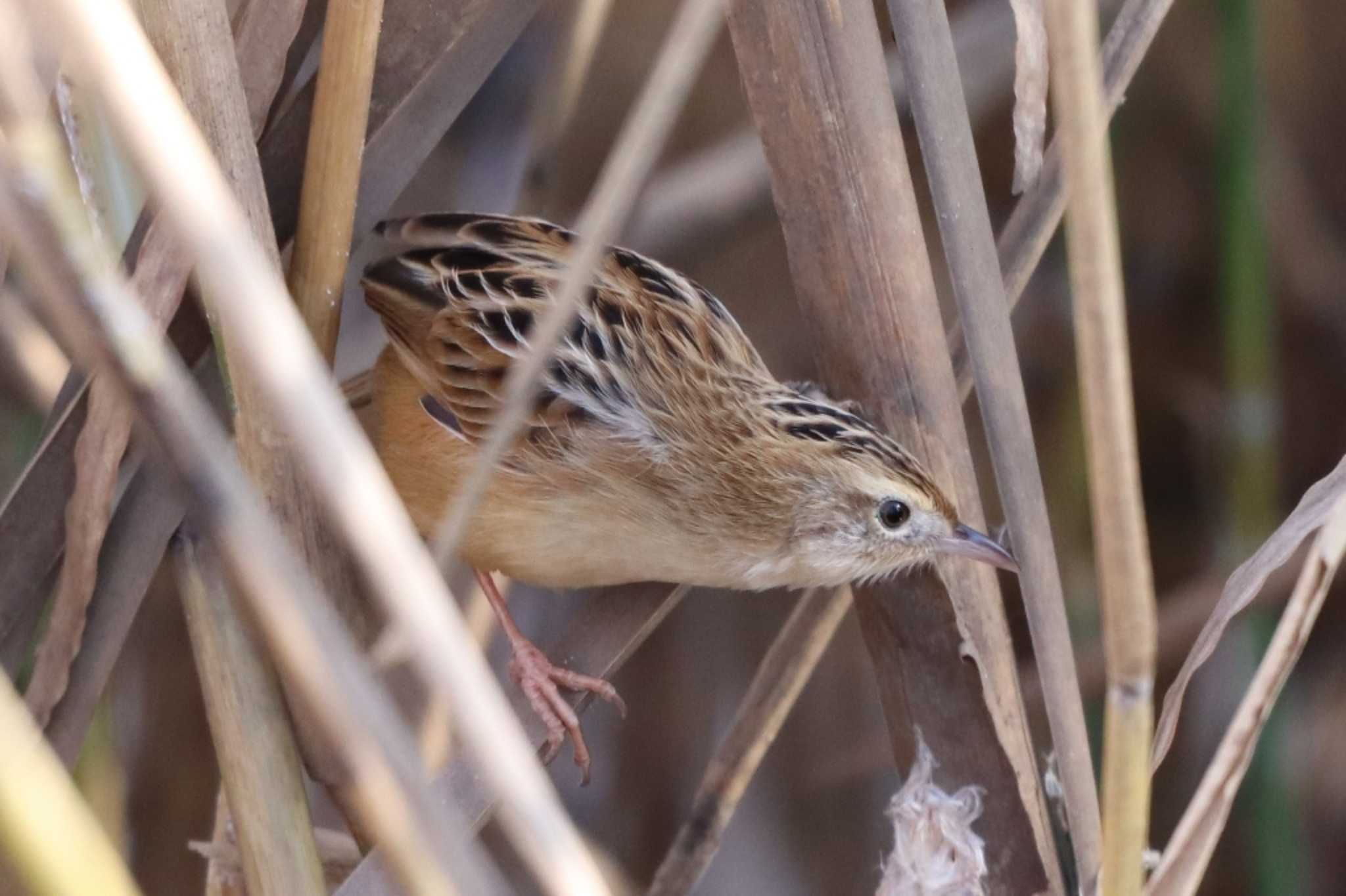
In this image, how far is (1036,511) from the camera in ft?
5.09

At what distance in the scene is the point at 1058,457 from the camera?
9.80 feet

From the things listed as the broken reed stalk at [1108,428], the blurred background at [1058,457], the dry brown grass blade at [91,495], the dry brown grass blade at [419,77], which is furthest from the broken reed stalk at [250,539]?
the blurred background at [1058,457]

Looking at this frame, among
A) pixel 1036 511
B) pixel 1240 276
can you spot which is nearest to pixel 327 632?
pixel 1036 511

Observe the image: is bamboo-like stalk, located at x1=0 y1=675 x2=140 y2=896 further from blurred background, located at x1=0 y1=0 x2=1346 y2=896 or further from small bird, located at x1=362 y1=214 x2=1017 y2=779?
blurred background, located at x1=0 y1=0 x2=1346 y2=896

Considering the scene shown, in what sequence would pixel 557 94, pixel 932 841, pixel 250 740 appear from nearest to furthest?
pixel 250 740, pixel 932 841, pixel 557 94

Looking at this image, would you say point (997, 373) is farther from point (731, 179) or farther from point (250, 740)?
point (731, 179)

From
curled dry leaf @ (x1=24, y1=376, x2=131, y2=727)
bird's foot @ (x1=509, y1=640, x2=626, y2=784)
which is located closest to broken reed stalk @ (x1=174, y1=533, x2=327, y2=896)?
curled dry leaf @ (x1=24, y1=376, x2=131, y2=727)

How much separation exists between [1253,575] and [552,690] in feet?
3.38

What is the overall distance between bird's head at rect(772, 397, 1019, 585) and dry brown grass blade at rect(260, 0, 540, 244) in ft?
2.06

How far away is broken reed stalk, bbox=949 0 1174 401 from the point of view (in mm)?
1738

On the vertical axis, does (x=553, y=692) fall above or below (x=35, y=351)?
below

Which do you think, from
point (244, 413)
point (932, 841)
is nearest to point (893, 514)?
point (932, 841)

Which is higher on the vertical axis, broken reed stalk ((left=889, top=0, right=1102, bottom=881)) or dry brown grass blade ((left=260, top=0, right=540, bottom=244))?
dry brown grass blade ((left=260, top=0, right=540, bottom=244))

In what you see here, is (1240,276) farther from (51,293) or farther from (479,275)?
(51,293)
